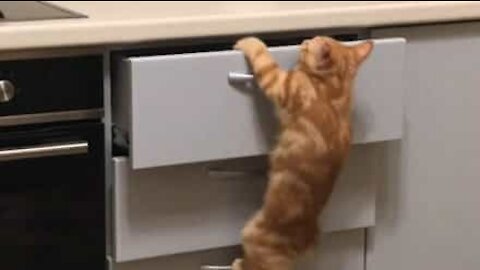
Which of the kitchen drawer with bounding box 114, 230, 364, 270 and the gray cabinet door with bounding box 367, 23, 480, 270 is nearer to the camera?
the kitchen drawer with bounding box 114, 230, 364, 270

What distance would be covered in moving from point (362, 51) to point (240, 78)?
0.62ft

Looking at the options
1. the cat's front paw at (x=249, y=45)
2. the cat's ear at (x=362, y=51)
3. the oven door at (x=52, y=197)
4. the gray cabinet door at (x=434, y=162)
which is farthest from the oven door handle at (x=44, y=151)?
the gray cabinet door at (x=434, y=162)

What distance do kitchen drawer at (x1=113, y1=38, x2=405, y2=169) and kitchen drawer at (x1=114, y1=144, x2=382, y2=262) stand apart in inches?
2.6

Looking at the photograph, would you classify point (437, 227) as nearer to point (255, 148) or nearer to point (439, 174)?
point (439, 174)

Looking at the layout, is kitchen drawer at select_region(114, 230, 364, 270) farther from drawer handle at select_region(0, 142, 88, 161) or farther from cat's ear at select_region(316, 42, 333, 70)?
cat's ear at select_region(316, 42, 333, 70)

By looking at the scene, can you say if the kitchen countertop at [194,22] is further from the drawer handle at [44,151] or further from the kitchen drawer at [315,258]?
the kitchen drawer at [315,258]

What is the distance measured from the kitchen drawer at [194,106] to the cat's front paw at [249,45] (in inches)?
0.5

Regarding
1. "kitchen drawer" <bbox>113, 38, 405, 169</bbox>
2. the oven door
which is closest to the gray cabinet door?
"kitchen drawer" <bbox>113, 38, 405, 169</bbox>

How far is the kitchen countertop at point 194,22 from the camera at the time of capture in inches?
A: 60.5

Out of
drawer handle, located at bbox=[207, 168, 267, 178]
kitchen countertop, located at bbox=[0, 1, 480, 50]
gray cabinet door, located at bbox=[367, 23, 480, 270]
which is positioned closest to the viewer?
kitchen countertop, located at bbox=[0, 1, 480, 50]

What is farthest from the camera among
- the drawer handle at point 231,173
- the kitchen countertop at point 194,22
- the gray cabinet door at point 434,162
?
the gray cabinet door at point 434,162

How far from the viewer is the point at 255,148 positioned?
5.40ft

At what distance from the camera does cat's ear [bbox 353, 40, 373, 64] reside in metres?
1.62

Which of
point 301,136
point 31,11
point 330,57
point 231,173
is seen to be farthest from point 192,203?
point 31,11
